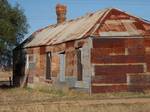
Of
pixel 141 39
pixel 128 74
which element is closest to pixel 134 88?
pixel 128 74

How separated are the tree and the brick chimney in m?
5.64

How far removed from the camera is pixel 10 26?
1276 inches

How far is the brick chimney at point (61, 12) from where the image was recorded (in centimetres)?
4075

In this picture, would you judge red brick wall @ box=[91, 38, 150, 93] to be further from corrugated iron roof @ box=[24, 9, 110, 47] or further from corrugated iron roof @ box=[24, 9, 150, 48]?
corrugated iron roof @ box=[24, 9, 110, 47]

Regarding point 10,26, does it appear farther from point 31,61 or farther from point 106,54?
point 106,54

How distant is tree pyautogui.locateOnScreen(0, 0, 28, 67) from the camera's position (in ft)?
105

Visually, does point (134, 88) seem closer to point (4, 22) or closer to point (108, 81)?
point (108, 81)

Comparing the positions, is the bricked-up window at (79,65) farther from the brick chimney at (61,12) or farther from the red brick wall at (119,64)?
the brick chimney at (61,12)

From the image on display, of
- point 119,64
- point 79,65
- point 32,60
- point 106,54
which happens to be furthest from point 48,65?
point 119,64

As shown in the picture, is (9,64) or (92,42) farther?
(9,64)

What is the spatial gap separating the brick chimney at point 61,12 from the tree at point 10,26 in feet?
18.5

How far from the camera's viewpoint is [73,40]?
28.5 metres

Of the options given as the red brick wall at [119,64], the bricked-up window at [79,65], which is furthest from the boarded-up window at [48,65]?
the red brick wall at [119,64]

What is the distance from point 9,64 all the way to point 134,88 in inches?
575
